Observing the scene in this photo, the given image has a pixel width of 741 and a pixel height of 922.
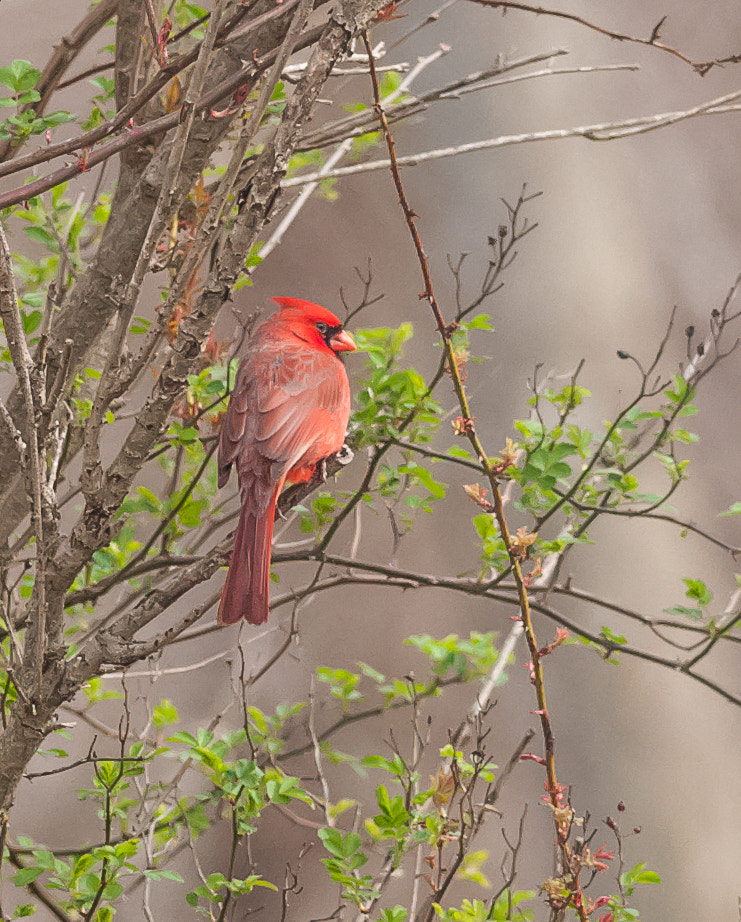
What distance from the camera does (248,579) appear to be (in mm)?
949

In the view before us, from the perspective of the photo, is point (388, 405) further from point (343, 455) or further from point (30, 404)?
point (30, 404)

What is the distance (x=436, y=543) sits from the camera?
8.31 ft

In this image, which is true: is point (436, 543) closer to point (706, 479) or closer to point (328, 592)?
point (328, 592)

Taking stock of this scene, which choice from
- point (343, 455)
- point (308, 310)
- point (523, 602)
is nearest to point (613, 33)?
point (308, 310)

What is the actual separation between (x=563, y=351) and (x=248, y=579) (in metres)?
1.94

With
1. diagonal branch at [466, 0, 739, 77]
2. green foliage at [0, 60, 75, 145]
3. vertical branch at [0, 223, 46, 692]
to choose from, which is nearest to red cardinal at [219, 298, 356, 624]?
vertical branch at [0, 223, 46, 692]

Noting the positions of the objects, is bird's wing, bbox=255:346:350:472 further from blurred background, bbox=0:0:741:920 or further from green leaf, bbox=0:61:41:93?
blurred background, bbox=0:0:741:920

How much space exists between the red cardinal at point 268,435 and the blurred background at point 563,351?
1.08 metres

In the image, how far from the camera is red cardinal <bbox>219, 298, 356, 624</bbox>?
95cm

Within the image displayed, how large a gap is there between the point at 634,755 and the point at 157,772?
113 cm

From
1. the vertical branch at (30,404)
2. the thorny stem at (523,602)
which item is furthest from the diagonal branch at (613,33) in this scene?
the vertical branch at (30,404)

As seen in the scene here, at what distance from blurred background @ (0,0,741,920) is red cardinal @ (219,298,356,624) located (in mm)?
1084

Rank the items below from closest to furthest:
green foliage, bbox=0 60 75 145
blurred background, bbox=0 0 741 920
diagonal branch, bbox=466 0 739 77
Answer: green foliage, bbox=0 60 75 145, diagonal branch, bbox=466 0 739 77, blurred background, bbox=0 0 741 920

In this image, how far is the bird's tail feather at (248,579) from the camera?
3.07 feet
